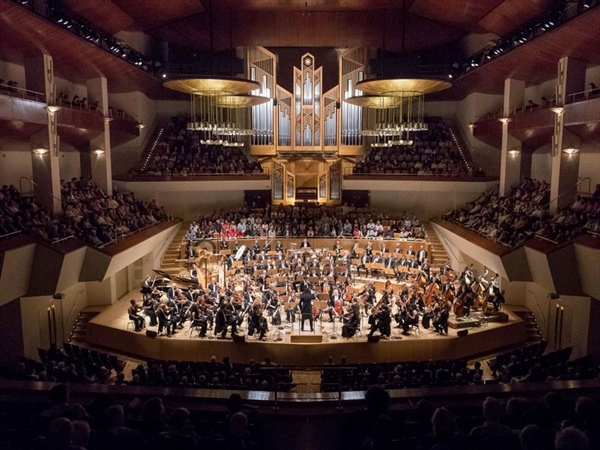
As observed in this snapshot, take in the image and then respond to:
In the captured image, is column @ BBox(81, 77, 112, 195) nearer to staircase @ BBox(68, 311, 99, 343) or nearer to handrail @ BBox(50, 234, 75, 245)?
staircase @ BBox(68, 311, 99, 343)

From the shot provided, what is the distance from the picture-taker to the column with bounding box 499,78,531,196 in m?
15.8

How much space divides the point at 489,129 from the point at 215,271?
9950mm

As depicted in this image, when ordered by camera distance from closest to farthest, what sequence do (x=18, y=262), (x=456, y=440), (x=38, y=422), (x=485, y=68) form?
(x=456, y=440), (x=38, y=422), (x=18, y=262), (x=485, y=68)

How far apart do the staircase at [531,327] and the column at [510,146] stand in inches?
165

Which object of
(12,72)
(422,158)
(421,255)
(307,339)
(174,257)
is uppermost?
(12,72)

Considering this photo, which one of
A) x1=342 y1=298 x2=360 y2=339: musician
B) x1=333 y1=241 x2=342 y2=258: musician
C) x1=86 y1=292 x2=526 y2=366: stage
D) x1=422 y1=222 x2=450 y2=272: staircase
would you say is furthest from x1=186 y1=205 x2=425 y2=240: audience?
x1=342 y1=298 x2=360 y2=339: musician

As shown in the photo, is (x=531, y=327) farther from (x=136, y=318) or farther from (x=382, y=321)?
(x=136, y=318)

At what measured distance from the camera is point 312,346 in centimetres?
1067

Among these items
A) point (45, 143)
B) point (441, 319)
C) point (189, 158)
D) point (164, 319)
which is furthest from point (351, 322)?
point (189, 158)

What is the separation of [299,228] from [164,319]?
701cm

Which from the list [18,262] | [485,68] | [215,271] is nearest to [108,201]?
[215,271]

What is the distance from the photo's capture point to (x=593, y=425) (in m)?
2.99

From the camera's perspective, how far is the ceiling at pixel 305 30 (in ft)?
38.2

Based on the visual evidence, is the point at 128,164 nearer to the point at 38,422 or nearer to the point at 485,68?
the point at 485,68
